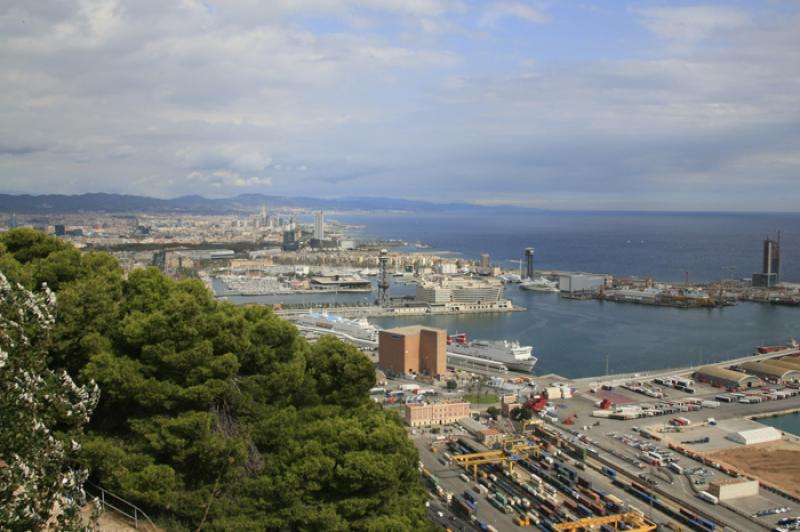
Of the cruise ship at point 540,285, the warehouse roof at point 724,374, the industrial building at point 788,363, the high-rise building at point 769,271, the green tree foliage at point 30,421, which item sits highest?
the green tree foliage at point 30,421

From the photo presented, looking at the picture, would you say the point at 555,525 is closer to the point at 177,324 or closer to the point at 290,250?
the point at 177,324

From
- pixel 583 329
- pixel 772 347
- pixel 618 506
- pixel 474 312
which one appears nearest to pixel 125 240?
pixel 474 312

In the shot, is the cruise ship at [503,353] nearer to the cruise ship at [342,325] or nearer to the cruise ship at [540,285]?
the cruise ship at [342,325]

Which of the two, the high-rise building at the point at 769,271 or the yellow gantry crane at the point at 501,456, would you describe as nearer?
the yellow gantry crane at the point at 501,456

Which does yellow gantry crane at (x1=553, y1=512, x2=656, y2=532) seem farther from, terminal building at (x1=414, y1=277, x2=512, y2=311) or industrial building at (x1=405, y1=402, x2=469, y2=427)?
terminal building at (x1=414, y1=277, x2=512, y2=311)

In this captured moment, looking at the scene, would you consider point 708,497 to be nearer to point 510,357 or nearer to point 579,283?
point 510,357

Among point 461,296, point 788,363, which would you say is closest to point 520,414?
point 788,363

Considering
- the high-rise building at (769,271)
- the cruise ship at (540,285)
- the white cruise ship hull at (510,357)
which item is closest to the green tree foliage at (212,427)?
the white cruise ship hull at (510,357)
